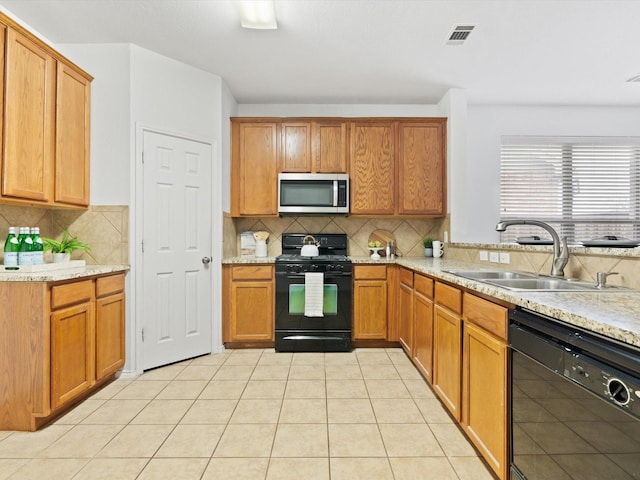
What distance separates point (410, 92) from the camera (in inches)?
144

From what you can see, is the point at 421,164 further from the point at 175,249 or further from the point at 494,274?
the point at 175,249

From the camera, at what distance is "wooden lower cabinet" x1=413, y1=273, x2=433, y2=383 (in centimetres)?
244

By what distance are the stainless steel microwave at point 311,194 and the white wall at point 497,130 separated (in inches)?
61.7

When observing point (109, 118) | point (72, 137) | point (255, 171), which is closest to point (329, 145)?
point (255, 171)

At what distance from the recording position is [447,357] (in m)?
2.09

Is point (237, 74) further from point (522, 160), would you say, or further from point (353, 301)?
point (522, 160)

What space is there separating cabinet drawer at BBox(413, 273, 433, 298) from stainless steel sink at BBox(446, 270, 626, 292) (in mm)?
291

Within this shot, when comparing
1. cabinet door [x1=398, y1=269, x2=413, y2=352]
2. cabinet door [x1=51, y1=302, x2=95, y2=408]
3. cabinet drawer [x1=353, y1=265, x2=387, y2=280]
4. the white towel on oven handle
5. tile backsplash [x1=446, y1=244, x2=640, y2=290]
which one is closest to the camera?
tile backsplash [x1=446, y1=244, x2=640, y2=290]

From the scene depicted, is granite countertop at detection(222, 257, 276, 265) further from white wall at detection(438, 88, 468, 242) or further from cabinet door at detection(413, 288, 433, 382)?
white wall at detection(438, 88, 468, 242)

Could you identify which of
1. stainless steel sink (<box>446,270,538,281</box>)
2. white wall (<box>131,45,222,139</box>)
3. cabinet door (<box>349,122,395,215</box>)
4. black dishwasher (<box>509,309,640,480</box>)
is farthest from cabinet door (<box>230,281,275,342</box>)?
black dishwasher (<box>509,309,640,480</box>)

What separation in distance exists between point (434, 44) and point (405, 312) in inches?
88.7

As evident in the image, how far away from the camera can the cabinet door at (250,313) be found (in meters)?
3.41

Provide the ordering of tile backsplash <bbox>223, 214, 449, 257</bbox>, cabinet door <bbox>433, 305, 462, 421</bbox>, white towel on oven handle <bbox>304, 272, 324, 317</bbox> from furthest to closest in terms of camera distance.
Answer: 1. tile backsplash <bbox>223, 214, 449, 257</bbox>
2. white towel on oven handle <bbox>304, 272, 324, 317</bbox>
3. cabinet door <bbox>433, 305, 462, 421</bbox>

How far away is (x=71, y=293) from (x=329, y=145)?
2.64 meters
